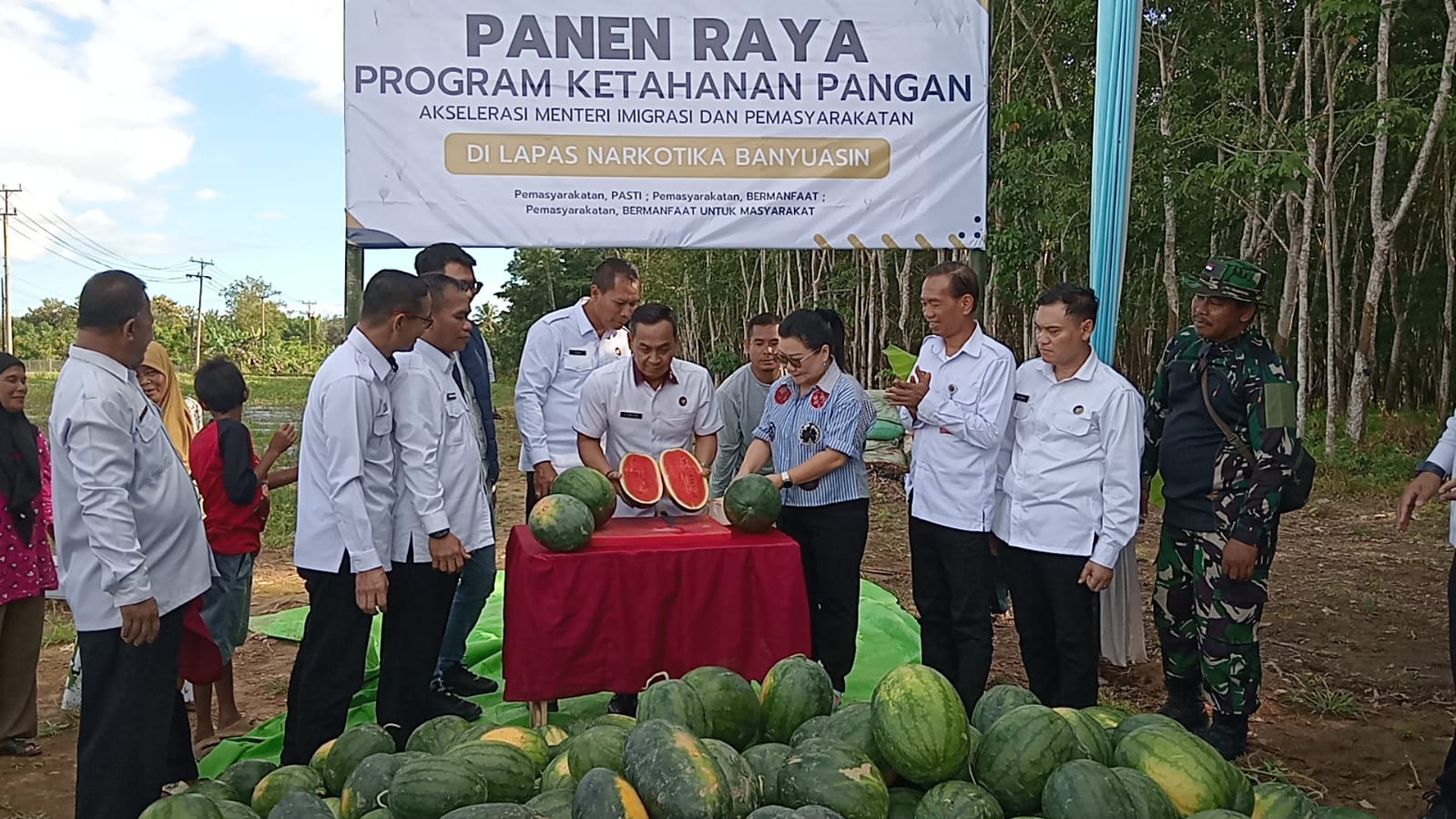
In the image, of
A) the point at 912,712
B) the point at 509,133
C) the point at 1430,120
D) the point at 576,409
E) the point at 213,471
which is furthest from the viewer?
the point at 1430,120

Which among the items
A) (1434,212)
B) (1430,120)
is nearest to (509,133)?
(1430,120)

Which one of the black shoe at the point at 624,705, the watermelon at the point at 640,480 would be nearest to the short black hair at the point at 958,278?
the watermelon at the point at 640,480

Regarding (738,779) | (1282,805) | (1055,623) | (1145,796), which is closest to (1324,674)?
(1055,623)

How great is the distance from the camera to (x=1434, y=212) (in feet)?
67.7

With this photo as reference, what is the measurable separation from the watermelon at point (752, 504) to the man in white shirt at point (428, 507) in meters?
1.04

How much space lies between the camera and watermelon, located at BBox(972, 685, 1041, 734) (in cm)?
207

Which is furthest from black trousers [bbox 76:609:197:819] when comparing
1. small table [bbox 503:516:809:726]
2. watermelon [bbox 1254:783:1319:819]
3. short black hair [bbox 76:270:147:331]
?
watermelon [bbox 1254:783:1319:819]

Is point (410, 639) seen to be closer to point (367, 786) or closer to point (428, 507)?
point (428, 507)

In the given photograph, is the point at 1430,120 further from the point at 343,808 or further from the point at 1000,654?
the point at 343,808

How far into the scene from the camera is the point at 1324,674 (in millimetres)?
5484

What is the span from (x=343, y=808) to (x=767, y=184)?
3847 millimetres

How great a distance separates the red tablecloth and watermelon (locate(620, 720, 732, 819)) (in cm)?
218

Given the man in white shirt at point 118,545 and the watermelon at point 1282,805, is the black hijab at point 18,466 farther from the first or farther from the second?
the watermelon at point 1282,805

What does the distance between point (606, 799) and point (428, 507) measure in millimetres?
2404
